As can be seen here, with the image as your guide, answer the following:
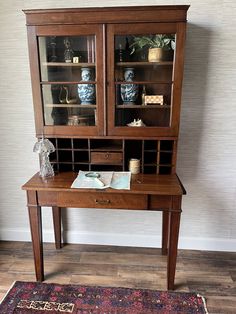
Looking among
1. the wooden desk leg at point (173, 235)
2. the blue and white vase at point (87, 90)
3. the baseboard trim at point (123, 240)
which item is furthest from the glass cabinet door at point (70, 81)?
the baseboard trim at point (123, 240)

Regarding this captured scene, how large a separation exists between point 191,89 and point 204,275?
1.35 meters

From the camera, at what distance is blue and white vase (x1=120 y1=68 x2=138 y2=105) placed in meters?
1.60

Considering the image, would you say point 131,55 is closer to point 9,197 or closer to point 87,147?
point 87,147

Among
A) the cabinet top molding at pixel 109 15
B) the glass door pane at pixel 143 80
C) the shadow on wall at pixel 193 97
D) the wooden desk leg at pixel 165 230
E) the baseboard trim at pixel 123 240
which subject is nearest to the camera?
the cabinet top molding at pixel 109 15

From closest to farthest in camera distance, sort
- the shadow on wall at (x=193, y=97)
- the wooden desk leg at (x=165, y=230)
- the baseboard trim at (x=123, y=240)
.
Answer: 1. the shadow on wall at (x=193, y=97)
2. the wooden desk leg at (x=165, y=230)
3. the baseboard trim at (x=123, y=240)

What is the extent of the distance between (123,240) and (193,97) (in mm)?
1288

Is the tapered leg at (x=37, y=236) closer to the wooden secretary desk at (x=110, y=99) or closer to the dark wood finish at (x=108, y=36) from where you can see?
the wooden secretary desk at (x=110, y=99)

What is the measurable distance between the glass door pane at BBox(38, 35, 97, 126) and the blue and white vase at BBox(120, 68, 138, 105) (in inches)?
7.4

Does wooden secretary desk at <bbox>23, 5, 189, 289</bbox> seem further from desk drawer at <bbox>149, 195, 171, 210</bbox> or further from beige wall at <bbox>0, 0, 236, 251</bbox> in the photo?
beige wall at <bbox>0, 0, 236, 251</bbox>

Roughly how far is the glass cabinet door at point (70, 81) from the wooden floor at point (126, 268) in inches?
40.5

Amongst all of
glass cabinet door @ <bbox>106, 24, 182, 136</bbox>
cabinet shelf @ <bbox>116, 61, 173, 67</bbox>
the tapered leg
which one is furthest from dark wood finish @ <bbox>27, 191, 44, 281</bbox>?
cabinet shelf @ <bbox>116, 61, 173, 67</bbox>

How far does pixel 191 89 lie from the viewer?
5.77 feet

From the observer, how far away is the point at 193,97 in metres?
1.77

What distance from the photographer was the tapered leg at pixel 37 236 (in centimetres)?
159
